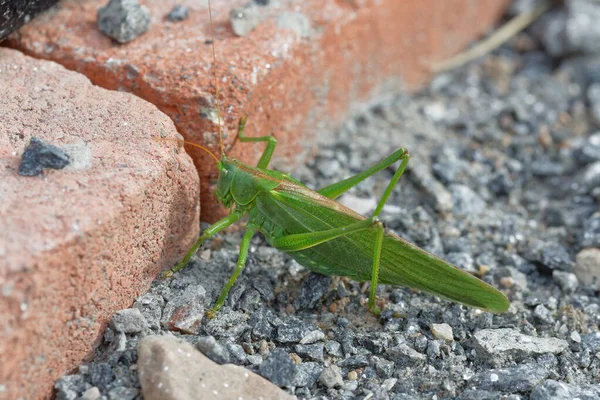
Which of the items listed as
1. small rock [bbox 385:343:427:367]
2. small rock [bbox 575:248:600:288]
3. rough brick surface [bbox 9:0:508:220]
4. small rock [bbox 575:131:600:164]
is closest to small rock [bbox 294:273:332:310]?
small rock [bbox 385:343:427:367]

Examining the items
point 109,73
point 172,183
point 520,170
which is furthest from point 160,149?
point 520,170

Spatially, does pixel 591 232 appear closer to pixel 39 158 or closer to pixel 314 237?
pixel 314 237

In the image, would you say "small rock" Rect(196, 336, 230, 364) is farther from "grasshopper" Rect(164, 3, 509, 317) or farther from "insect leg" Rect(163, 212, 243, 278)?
"insect leg" Rect(163, 212, 243, 278)

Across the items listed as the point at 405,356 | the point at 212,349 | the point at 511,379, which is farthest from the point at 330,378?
the point at 511,379

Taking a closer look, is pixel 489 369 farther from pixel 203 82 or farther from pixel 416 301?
pixel 203 82

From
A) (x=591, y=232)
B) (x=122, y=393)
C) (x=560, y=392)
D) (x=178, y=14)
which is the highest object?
(x=591, y=232)
